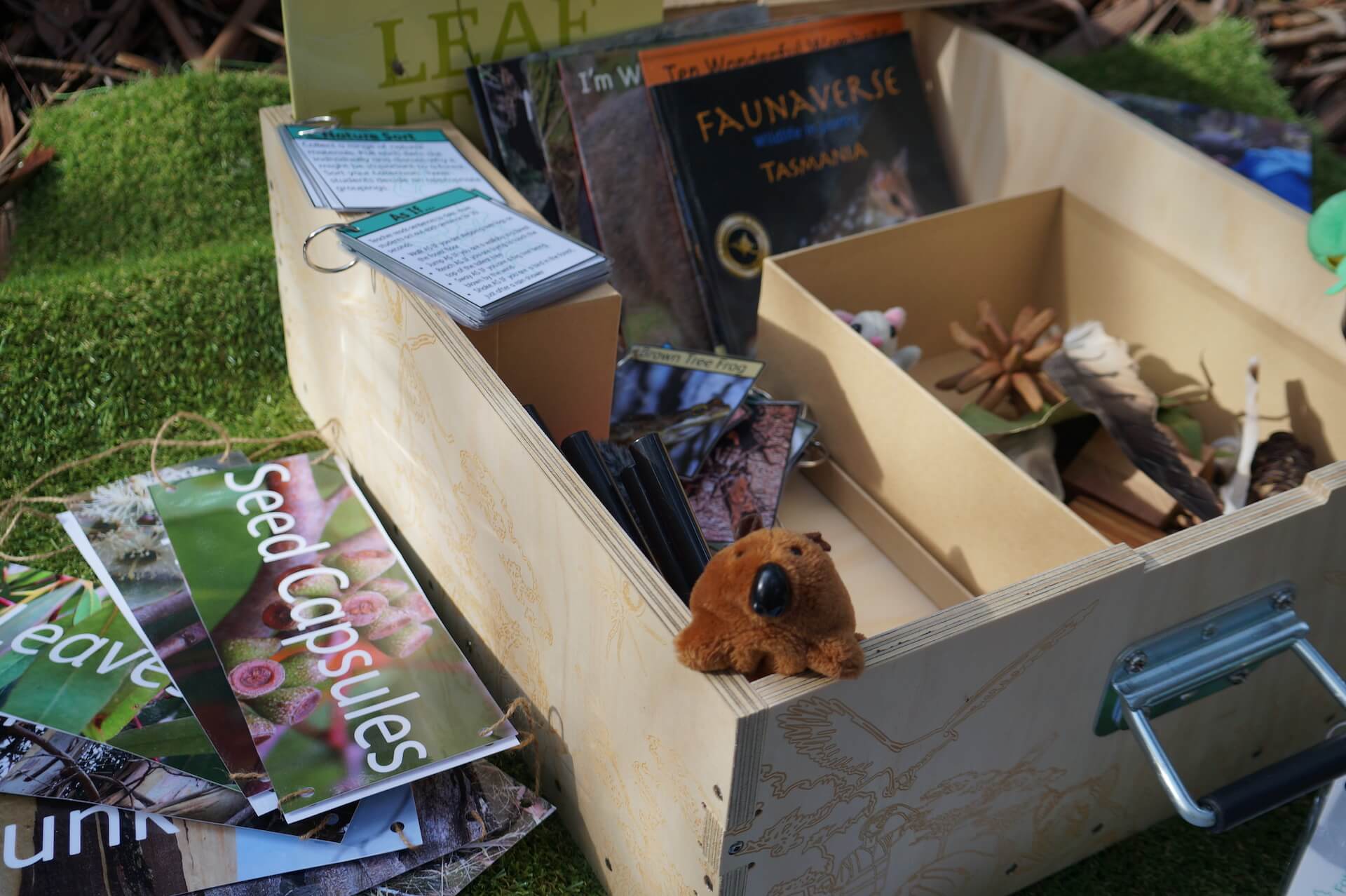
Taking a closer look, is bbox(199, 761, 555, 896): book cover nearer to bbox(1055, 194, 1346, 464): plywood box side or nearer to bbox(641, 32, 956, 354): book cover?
bbox(641, 32, 956, 354): book cover

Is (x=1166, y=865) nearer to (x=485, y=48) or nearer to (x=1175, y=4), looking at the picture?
(x=485, y=48)

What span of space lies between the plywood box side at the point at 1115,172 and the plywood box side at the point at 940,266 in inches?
3.7

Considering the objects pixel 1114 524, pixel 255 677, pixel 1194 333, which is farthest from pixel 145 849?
pixel 1194 333

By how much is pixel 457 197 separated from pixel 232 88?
0.85 meters

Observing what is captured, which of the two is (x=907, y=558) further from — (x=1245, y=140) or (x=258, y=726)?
(x=1245, y=140)

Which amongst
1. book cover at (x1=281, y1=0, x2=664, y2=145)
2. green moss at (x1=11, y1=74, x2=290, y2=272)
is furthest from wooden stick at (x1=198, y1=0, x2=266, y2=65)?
book cover at (x1=281, y1=0, x2=664, y2=145)

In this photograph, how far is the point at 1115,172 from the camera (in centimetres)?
158

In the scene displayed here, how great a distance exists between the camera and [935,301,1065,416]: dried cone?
1.45 meters

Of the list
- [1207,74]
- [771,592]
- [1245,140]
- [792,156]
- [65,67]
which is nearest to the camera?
[771,592]

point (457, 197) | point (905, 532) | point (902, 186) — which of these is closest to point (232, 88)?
point (457, 197)

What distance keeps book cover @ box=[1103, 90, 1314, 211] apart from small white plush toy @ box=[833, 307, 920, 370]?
82cm

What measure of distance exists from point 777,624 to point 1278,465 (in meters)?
0.85

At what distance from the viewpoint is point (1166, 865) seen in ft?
3.66

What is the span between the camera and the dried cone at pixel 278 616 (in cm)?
115
